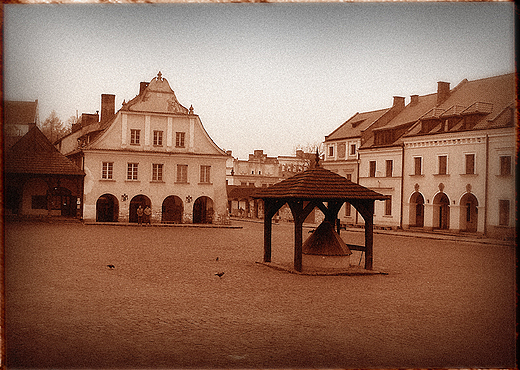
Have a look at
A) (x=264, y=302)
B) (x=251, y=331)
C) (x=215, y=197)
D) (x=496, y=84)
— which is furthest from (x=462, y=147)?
(x=215, y=197)

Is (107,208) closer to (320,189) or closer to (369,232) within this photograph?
(320,189)

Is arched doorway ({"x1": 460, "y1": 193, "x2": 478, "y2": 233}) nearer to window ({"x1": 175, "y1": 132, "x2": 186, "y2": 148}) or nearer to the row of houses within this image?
the row of houses

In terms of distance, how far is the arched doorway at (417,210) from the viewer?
37.5 feet

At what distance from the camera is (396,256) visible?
13.7m

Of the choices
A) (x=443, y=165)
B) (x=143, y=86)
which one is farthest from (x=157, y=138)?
(x=443, y=165)

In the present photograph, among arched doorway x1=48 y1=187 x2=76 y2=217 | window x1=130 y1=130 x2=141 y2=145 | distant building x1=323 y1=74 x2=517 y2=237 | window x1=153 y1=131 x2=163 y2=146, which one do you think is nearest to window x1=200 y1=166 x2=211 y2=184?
window x1=153 y1=131 x2=163 y2=146

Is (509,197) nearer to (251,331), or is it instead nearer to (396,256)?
(251,331)

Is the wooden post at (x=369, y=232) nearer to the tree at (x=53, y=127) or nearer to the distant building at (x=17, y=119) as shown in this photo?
the tree at (x=53, y=127)

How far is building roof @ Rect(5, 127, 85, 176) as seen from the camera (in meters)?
6.84

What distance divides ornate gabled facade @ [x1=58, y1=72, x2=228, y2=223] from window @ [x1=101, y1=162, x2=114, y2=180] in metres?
0.02

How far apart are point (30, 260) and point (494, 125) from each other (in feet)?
19.7

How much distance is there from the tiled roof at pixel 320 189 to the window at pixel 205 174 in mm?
9554

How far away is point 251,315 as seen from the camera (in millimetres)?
6988

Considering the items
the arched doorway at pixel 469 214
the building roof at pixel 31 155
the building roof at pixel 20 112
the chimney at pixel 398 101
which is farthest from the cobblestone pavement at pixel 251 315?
the chimney at pixel 398 101
